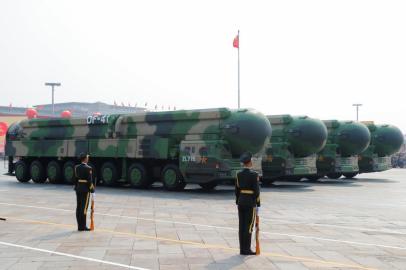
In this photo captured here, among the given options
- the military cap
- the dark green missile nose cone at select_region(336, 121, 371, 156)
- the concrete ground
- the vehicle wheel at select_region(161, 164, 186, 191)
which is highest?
the dark green missile nose cone at select_region(336, 121, 371, 156)

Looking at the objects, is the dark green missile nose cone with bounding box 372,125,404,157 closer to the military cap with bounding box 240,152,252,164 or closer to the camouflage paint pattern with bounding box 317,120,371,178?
the camouflage paint pattern with bounding box 317,120,371,178

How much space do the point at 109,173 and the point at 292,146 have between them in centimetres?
807

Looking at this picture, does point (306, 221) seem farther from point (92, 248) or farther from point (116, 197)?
point (116, 197)

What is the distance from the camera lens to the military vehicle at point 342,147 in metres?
27.0

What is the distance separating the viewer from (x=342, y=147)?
91.6 ft

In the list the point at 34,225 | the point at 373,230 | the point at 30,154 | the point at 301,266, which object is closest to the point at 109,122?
the point at 30,154

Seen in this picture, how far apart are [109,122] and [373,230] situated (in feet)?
49.3

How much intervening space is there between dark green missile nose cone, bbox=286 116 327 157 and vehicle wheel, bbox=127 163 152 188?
6.46 metres

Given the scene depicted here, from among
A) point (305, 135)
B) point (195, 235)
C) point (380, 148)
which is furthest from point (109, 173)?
point (380, 148)

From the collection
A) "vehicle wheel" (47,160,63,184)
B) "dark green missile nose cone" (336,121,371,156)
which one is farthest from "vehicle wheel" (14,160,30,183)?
"dark green missile nose cone" (336,121,371,156)

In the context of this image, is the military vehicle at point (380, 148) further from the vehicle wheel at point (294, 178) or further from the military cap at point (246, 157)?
the military cap at point (246, 157)

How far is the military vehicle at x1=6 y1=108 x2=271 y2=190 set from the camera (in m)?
19.8

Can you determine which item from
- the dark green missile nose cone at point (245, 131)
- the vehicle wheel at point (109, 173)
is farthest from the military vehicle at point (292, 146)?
the vehicle wheel at point (109, 173)

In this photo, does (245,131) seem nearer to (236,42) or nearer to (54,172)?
(54,172)
